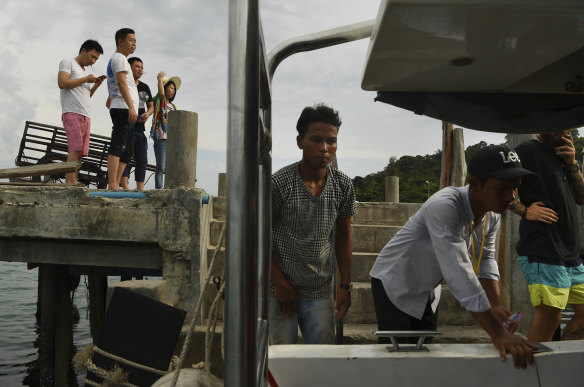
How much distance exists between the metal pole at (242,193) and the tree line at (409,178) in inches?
1522

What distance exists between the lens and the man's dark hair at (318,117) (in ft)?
8.61

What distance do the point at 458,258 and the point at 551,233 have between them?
1.50 metres

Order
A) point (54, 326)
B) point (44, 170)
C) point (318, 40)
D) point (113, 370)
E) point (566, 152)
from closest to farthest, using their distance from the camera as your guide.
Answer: point (318, 40) → point (113, 370) → point (566, 152) → point (44, 170) → point (54, 326)

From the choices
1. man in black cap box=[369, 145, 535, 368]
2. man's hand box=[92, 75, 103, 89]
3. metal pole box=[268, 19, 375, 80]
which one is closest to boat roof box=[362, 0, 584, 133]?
metal pole box=[268, 19, 375, 80]

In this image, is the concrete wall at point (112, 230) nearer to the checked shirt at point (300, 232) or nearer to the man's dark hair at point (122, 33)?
the man's dark hair at point (122, 33)

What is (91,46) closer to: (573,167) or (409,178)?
(573,167)

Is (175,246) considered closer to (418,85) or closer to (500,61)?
(418,85)

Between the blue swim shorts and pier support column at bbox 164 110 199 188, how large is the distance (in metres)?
3.70

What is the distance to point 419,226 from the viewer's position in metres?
2.37

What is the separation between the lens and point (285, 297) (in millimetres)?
2582

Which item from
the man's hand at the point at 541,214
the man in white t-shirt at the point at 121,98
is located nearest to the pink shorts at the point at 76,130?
the man in white t-shirt at the point at 121,98

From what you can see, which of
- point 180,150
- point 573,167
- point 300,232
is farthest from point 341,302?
point 180,150

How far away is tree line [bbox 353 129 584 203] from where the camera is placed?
138 feet

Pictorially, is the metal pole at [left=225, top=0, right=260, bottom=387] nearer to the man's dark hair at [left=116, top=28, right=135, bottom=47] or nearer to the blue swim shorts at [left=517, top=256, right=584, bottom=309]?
the blue swim shorts at [left=517, top=256, right=584, bottom=309]
